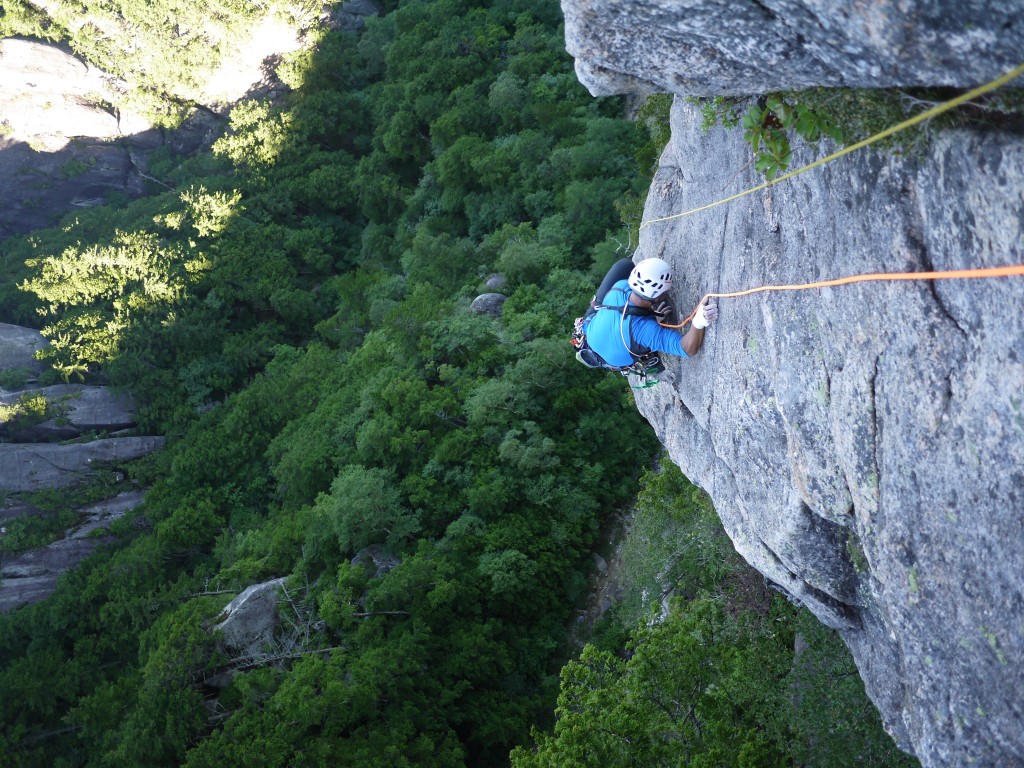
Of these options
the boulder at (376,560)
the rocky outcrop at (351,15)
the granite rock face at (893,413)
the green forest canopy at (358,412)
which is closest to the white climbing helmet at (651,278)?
the granite rock face at (893,413)

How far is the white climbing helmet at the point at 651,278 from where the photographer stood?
6.48 meters

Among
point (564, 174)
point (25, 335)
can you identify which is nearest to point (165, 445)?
point (25, 335)

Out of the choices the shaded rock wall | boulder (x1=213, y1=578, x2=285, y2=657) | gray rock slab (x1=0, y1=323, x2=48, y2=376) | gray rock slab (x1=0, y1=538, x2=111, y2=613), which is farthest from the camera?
the shaded rock wall

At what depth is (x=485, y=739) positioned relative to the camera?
511 inches

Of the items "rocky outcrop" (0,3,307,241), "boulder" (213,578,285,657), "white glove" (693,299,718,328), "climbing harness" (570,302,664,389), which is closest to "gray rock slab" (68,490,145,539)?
"boulder" (213,578,285,657)

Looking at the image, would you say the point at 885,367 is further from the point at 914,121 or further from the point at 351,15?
the point at 351,15

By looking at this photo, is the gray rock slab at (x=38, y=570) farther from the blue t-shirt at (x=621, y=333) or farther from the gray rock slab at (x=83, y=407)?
the blue t-shirt at (x=621, y=333)

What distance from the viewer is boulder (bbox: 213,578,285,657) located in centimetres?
1459

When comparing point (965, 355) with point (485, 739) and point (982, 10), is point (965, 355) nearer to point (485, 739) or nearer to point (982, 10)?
point (982, 10)

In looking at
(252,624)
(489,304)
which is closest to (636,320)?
(252,624)

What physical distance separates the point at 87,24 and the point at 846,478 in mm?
38962

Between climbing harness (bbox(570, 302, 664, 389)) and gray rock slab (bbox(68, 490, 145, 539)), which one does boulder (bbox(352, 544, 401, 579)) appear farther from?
gray rock slab (bbox(68, 490, 145, 539))

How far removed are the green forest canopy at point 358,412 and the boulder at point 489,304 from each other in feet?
1.91

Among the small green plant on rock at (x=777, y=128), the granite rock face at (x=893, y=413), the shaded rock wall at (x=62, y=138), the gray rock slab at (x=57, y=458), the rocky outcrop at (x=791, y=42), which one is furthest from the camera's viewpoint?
the shaded rock wall at (x=62, y=138)
